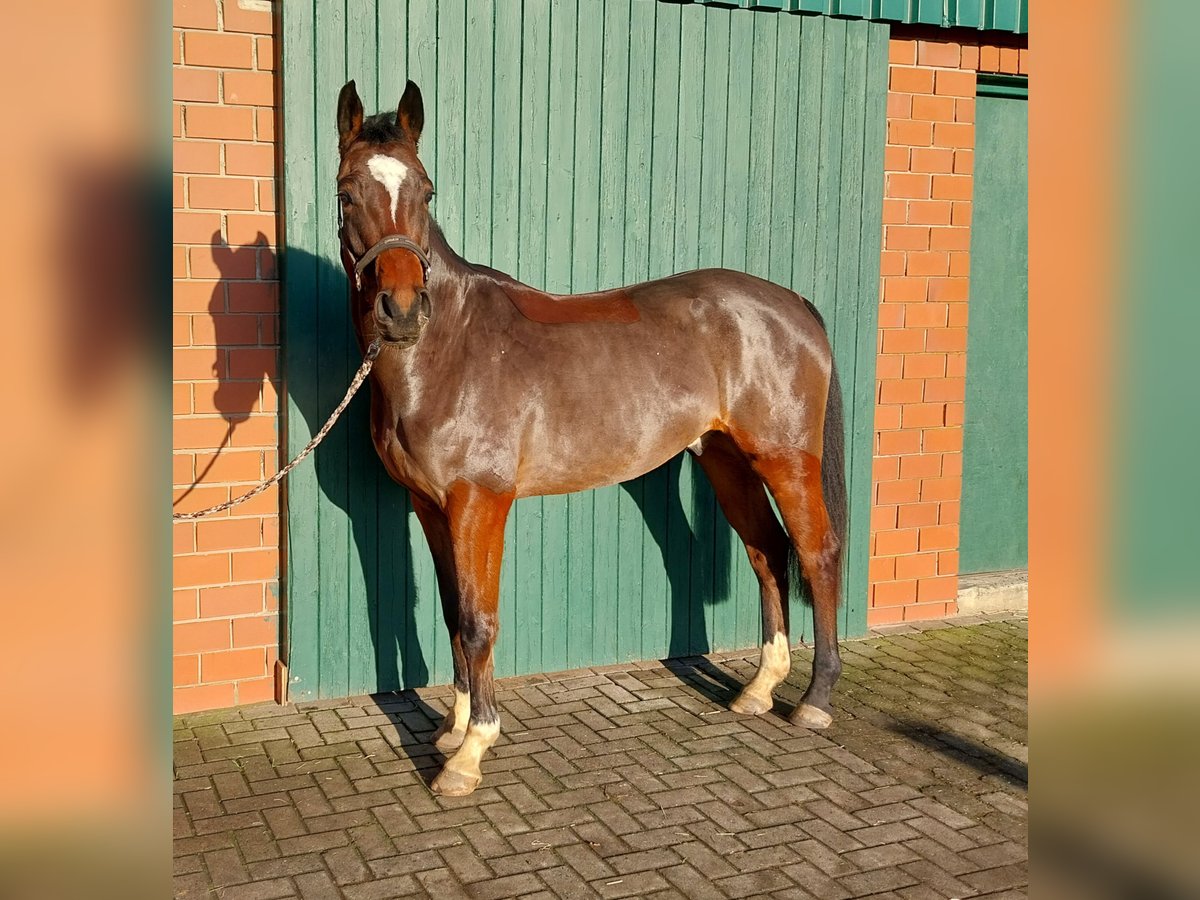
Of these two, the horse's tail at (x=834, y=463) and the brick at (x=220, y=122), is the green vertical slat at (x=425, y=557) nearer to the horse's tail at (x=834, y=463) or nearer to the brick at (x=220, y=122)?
the brick at (x=220, y=122)

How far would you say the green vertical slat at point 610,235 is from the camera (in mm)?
5293

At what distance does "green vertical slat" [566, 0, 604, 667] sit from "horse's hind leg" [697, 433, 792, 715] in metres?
0.66

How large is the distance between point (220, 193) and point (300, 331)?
651 mm

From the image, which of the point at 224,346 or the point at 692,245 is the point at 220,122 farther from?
the point at 692,245

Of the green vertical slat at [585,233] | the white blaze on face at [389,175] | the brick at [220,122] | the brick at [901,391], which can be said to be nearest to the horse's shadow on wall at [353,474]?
the green vertical slat at [585,233]

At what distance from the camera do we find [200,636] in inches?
191

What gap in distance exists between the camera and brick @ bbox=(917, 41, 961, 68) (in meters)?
5.98

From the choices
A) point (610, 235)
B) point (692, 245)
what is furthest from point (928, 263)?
point (610, 235)

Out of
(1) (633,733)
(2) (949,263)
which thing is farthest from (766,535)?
(2) (949,263)

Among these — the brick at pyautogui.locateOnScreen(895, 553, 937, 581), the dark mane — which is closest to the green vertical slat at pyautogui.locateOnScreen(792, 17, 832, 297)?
the brick at pyautogui.locateOnScreen(895, 553, 937, 581)

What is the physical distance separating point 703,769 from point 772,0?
3.70m
